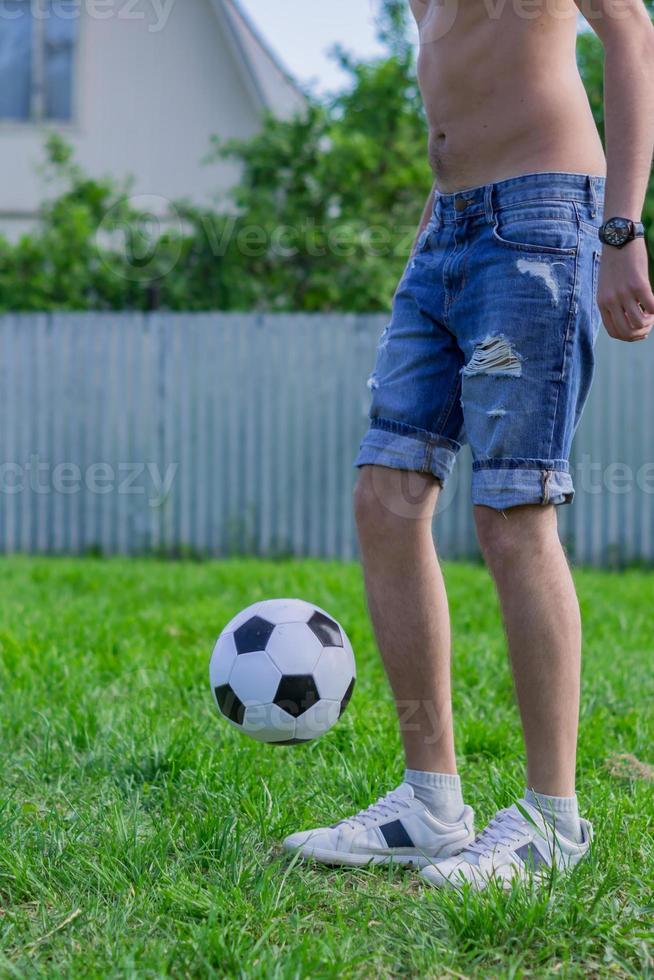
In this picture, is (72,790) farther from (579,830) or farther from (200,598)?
(200,598)

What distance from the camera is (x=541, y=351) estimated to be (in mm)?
1776

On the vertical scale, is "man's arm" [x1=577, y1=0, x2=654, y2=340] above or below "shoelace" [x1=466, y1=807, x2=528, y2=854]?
above

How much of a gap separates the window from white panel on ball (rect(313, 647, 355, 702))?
1034cm

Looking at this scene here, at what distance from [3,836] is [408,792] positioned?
2.59 ft

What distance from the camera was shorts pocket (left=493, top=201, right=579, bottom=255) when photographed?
1794 mm

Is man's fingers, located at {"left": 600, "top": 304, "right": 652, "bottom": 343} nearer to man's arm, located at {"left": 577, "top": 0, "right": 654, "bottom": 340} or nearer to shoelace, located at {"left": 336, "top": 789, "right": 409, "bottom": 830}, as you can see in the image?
man's arm, located at {"left": 577, "top": 0, "right": 654, "bottom": 340}

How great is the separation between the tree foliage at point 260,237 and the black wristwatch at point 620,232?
20.9 ft

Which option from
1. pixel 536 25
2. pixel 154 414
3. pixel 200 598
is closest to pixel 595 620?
pixel 200 598

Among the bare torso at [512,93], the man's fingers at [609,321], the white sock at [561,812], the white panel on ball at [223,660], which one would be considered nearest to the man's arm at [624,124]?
the man's fingers at [609,321]

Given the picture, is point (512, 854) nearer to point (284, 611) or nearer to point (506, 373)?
point (284, 611)

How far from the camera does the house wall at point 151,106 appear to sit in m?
10.5

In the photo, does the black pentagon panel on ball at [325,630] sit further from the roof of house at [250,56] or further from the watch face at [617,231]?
the roof of house at [250,56]

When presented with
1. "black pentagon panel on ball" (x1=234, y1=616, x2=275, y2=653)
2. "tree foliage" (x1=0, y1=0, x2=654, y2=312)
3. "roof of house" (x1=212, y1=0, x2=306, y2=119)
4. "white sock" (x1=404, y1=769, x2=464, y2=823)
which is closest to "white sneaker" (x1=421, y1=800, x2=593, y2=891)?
"white sock" (x1=404, y1=769, x2=464, y2=823)

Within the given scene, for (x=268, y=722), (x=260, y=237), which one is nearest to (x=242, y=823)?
(x=268, y=722)
